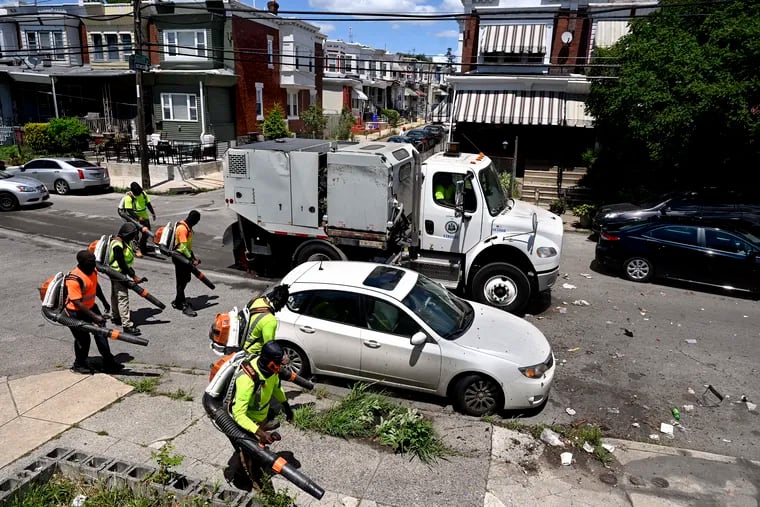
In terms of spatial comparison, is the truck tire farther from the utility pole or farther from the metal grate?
the utility pole

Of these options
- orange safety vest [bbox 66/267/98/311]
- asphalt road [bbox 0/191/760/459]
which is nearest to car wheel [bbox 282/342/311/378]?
asphalt road [bbox 0/191/760/459]

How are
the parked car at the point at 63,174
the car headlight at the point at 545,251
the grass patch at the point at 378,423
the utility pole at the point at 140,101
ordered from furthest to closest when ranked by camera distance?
the utility pole at the point at 140,101 < the parked car at the point at 63,174 < the car headlight at the point at 545,251 < the grass patch at the point at 378,423

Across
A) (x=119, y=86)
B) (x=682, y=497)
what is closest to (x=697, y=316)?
(x=682, y=497)

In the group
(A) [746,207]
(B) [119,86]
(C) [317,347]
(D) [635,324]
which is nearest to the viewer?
(C) [317,347]

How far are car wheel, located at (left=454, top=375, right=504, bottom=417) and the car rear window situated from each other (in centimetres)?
151

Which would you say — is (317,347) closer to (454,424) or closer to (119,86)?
(454,424)

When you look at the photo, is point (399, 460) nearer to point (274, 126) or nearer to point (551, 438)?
point (551, 438)

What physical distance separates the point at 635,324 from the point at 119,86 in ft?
104

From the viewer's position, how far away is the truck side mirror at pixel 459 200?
1021cm

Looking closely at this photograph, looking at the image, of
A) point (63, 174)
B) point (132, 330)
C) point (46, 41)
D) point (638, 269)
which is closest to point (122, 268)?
point (132, 330)

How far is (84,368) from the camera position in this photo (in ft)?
25.2

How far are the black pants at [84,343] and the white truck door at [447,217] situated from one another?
18.4ft

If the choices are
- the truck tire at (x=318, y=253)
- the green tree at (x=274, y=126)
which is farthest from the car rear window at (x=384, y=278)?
the green tree at (x=274, y=126)

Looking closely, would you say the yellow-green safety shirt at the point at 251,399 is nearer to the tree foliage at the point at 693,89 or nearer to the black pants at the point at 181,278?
the black pants at the point at 181,278
